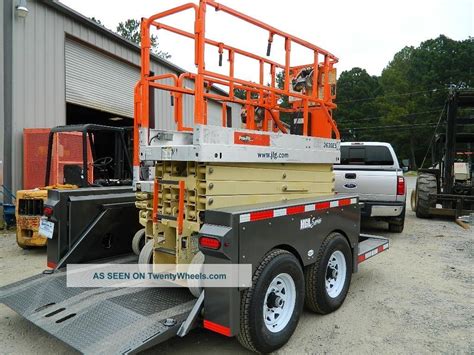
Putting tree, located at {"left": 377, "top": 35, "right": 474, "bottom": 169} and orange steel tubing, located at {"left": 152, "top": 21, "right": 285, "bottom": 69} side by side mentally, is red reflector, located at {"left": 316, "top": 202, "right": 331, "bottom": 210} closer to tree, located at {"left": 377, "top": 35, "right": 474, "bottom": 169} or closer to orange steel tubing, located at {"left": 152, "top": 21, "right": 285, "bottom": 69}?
orange steel tubing, located at {"left": 152, "top": 21, "right": 285, "bottom": 69}

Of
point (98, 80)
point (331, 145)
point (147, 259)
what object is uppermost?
point (98, 80)

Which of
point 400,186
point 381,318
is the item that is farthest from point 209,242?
point 400,186

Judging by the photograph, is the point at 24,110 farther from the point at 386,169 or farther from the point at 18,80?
the point at 386,169

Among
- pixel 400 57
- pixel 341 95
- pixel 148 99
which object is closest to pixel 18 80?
pixel 148 99

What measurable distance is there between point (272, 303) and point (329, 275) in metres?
1.15

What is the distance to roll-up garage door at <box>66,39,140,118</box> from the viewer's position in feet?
35.8

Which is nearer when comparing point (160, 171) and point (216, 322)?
point (216, 322)

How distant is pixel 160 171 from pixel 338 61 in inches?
111

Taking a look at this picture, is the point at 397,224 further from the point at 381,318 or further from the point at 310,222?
the point at 310,222

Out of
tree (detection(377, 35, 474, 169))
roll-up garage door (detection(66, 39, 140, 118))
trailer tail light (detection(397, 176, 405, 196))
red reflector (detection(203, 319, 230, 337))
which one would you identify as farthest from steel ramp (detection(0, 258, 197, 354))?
tree (detection(377, 35, 474, 169))

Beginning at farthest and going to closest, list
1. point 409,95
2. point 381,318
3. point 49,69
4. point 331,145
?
point 409,95 → point 49,69 → point 331,145 → point 381,318

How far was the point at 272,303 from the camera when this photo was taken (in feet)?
11.2

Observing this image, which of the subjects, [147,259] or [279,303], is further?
[147,259]

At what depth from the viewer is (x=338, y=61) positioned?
5219mm
